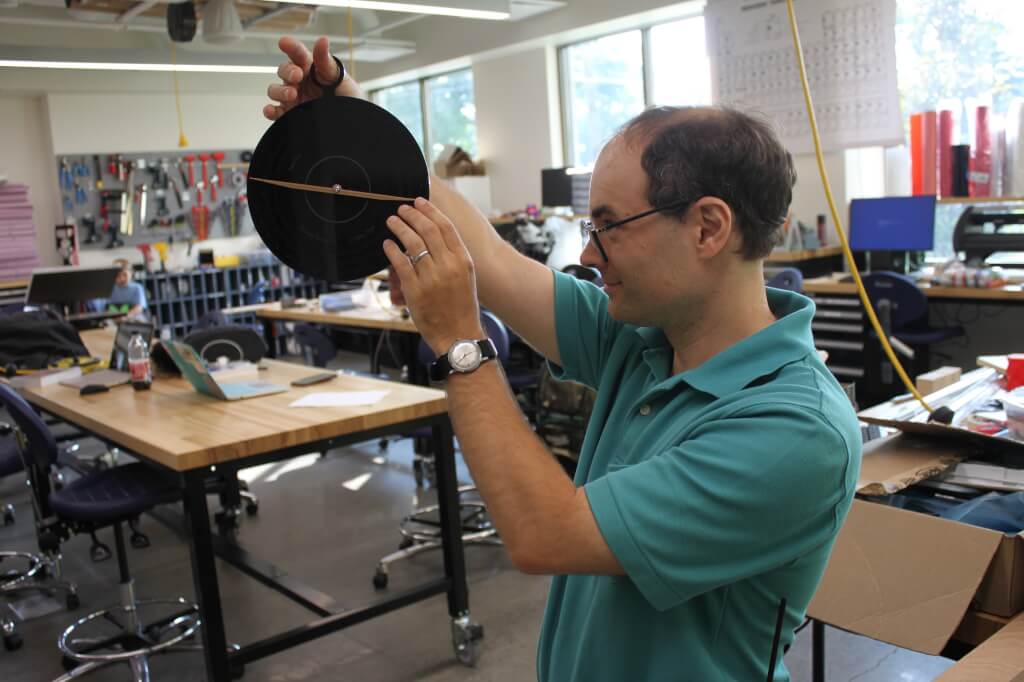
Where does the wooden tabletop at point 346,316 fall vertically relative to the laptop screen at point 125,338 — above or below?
below

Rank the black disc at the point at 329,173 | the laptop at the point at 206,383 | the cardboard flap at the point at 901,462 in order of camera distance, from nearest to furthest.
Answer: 1. the black disc at the point at 329,173
2. the cardboard flap at the point at 901,462
3. the laptop at the point at 206,383

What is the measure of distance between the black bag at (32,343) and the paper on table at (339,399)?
71.0 inches

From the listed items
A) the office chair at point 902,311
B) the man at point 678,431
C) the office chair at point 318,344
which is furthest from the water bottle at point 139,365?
the office chair at point 902,311

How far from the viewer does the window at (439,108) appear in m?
10.0

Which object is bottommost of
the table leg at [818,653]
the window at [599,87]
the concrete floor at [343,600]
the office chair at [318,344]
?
the concrete floor at [343,600]

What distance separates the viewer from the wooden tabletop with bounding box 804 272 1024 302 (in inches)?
192

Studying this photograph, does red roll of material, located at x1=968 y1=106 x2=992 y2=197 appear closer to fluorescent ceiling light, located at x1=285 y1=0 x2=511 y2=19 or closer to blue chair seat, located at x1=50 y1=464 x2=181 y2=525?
fluorescent ceiling light, located at x1=285 y1=0 x2=511 y2=19

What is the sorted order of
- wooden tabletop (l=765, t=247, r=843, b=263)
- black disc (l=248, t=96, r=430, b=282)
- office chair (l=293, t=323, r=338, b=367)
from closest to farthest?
black disc (l=248, t=96, r=430, b=282) → office chair (l=293, t=323, r=338, b=367) → wooden tabletop (l=765, t=247, r=843, b=263)

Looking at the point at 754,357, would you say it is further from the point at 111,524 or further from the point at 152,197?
the point at 152,197

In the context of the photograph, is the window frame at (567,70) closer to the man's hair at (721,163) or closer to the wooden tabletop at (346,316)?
the wooden tabletop at (346,316)

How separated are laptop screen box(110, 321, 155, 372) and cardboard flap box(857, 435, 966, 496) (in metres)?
3.08

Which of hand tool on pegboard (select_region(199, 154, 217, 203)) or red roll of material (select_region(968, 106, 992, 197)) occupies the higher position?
hand tool on pegboard (select_region(199, 154, 217, 203))

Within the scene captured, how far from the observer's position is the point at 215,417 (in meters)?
2.89

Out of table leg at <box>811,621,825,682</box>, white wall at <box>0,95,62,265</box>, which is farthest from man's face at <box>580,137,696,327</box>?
white wall at <box>0,95,62,265</box>
